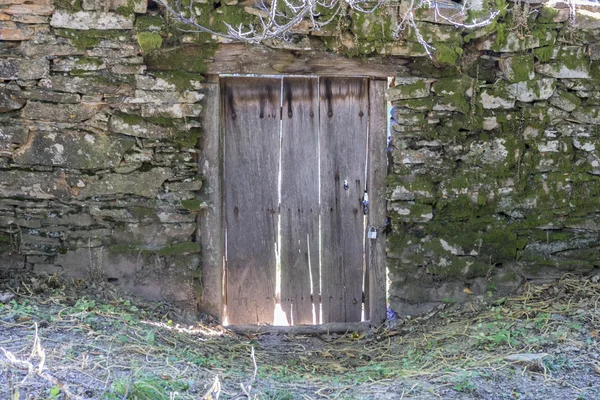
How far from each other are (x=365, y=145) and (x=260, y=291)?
4.13 ft

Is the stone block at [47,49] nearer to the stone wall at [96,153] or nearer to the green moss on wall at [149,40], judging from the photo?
the stone wall at [96,153]

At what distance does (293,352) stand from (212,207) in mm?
1088

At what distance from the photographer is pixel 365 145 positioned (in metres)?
4.77

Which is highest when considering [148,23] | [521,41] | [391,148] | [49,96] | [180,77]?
[148,23]

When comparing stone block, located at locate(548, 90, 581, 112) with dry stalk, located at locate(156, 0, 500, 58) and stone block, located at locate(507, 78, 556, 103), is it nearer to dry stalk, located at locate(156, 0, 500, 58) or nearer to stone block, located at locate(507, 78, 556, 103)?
stone block, located at locate(507, 78, 556, 103)

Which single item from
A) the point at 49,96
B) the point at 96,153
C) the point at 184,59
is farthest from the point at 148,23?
the point at 96,153

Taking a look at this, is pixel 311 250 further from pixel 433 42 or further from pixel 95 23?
pixel 95 23

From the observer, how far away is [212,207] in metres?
4.57

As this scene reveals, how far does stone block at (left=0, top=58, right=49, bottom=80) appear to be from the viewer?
424 centimetres

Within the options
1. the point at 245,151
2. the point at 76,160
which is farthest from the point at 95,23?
the point at 245,151

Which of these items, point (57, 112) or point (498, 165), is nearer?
point (57, 112)

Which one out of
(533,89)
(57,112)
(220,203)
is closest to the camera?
(57,112)

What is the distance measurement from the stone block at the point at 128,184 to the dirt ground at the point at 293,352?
61 centimetres

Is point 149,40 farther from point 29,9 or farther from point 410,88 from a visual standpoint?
point 410,88
